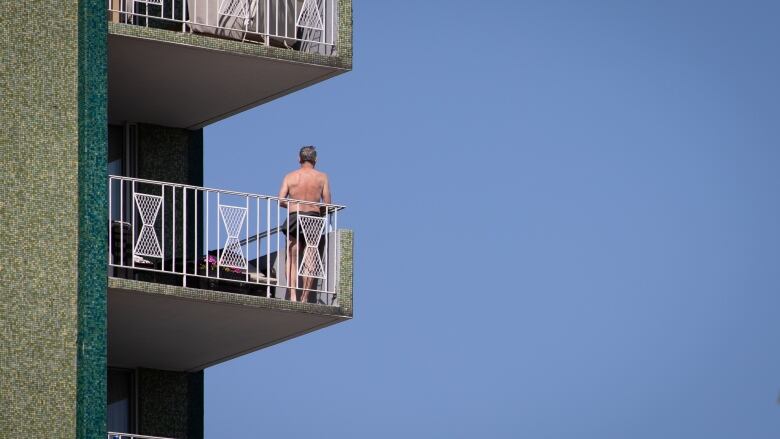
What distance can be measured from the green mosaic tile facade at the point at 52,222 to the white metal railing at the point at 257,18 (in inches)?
96.8

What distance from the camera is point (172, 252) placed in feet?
113

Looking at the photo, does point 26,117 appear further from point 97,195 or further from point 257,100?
point 257,100

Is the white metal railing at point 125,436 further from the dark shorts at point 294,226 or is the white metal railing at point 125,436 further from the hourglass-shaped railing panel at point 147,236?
the dark shorts at point 294,226

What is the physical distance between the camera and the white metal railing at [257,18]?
111 ft

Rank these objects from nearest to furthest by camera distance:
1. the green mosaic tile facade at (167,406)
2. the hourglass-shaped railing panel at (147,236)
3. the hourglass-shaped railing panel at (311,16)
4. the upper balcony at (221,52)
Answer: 1. the hourglass-shaped railing panel at (147,236)
2. the upper balcony at (221,52)
3. the hourglass-shaped railing panel at (311,16)
4. the green mosaic tile facade at (167,406)

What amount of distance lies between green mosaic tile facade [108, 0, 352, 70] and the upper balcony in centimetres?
1

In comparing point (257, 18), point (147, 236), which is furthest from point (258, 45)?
point (147, 236)

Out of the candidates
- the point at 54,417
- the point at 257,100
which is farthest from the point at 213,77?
the point at 54,417

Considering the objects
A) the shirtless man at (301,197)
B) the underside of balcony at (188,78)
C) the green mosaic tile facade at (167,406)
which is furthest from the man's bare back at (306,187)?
the green mosaic tile facade at (167,406)

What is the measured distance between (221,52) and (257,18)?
749mm

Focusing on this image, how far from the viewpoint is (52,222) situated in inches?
1204

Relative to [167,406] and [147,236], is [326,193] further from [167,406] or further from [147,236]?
[167,406]

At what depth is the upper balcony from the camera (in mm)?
33344

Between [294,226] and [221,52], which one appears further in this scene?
[294,226]
